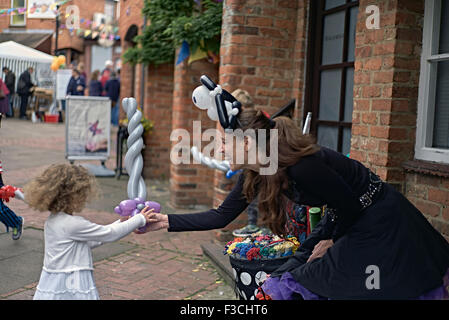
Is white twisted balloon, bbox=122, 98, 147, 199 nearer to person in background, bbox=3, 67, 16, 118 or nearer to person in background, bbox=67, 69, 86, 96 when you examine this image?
person in background, bbox=3, 67, 16, 118

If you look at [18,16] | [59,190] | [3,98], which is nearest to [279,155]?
[59,190]

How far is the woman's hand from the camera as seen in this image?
255cm

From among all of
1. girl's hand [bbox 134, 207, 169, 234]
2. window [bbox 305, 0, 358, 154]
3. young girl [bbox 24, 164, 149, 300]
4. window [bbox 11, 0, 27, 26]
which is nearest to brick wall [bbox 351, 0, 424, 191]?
window [bbox 305, 0, 358, 154]

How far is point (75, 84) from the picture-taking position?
9.00 metres

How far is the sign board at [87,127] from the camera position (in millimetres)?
8766

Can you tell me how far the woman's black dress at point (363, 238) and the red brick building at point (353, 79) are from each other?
A: 104 cm

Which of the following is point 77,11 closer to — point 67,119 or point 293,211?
point 67,119

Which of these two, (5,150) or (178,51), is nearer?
(178,51)

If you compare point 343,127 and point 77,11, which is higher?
point 77,11

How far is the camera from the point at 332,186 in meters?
2.18

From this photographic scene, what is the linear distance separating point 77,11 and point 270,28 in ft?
9.32
